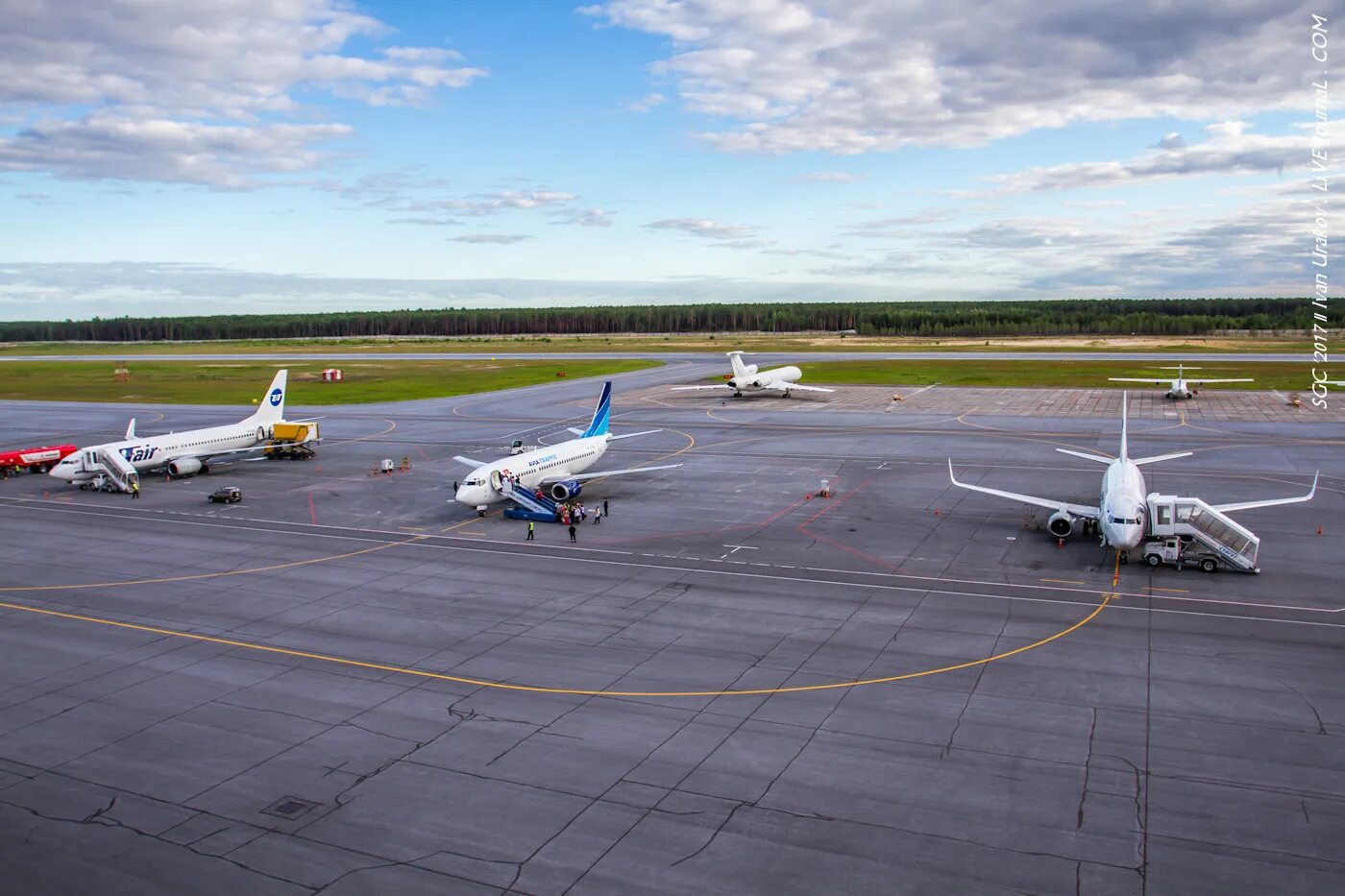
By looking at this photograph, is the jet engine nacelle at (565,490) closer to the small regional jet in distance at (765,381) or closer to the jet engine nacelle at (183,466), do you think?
the jet engine nacelle at (183,466)

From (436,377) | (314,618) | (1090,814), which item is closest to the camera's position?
(1090,814)

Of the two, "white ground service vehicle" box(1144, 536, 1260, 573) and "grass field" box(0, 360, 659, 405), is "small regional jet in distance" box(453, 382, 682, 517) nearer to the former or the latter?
"white ground service vehicle" box(1144, 536, 1260, 573)

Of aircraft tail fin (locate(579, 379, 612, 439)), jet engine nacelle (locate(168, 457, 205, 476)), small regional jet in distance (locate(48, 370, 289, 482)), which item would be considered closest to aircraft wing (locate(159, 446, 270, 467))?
small regional jet in distance (locate(48, 370, 289, 482))

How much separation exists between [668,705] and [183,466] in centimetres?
5995

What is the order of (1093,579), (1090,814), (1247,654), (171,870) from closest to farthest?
(171,870) < (1090,814) < (1247,654) < (1093,579)

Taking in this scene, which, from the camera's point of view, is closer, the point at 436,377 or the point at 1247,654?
the point at 1247,654

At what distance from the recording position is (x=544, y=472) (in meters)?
61.5

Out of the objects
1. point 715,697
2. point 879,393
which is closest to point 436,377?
point 879,393

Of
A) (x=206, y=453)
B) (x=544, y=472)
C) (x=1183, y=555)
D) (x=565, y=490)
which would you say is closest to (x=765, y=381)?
(x=544, y=472)

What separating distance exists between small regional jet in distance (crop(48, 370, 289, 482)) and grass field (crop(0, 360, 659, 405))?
4337 centimetres

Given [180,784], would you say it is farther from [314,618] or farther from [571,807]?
[314,618]

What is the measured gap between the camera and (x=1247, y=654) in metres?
33.4

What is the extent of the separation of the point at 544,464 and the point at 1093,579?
33.8m

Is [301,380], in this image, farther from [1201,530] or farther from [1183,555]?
[1201,530]
